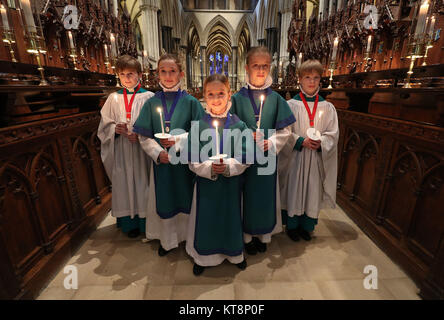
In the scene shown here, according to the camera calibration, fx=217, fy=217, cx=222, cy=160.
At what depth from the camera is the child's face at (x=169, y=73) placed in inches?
78.8

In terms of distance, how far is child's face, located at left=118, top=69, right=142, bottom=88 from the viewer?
7.58 feet

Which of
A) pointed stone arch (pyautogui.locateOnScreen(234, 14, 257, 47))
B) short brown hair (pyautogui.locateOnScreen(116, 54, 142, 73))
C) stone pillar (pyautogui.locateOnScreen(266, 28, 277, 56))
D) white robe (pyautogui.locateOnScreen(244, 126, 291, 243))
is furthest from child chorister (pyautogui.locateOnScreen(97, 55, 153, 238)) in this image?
pointed stone arch (pyautogui.locateOnScreen(234, 14, 257, 47))

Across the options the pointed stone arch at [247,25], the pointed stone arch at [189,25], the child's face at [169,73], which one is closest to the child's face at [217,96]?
the child's face at [169,73]

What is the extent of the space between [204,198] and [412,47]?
274 centimetres

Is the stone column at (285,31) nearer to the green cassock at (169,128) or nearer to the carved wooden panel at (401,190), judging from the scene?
the carved wooden panel at (401,190)

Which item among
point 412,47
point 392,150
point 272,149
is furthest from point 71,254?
point 412,47

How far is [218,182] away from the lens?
6.14 feet

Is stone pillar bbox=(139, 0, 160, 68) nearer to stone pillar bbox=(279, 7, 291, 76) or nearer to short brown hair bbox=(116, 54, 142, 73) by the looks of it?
stone pillar bbox=(279, 7, 291, 76)

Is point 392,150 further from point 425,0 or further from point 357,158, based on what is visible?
point 425,0

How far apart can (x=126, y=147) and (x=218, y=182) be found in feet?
4.03

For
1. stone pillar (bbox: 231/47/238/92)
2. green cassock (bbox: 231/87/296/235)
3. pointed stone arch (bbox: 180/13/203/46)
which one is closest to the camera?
green cassock (bbox: 231/87/296/235)

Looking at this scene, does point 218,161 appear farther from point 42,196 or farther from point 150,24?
point 150,24

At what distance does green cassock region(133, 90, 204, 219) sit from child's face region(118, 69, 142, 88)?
0.41 metres

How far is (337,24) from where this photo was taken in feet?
20.6
